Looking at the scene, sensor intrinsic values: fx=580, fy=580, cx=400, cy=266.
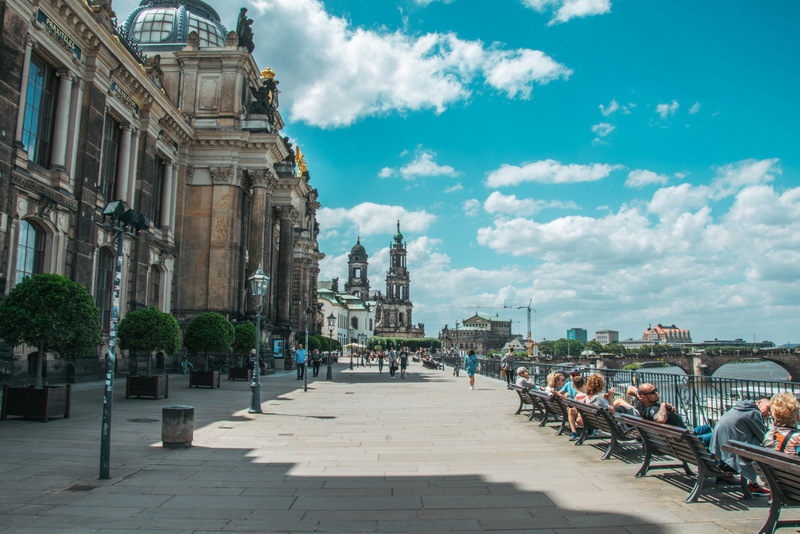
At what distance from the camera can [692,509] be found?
651 cm

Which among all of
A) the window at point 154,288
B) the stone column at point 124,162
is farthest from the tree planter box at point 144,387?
the window at point 154,288

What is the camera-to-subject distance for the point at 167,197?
32.8 m

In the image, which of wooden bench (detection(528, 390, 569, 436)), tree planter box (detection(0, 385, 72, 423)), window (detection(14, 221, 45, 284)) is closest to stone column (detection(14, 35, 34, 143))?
window (detection(14, 221, 45, 284))

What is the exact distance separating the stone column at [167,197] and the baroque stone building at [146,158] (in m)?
0.08

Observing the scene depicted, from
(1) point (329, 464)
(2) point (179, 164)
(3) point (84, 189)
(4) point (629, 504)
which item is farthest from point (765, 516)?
(2) point (179, 164)

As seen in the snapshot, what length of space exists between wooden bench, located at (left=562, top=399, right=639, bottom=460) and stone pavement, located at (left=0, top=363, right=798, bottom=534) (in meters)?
0.27

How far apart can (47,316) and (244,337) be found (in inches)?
698

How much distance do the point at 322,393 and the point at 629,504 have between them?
667 inches

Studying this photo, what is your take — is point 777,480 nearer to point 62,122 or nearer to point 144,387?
point 144,387

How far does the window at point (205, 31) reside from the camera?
144 feet

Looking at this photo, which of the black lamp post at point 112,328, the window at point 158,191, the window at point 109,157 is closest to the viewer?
the black lamp post at point 112,328

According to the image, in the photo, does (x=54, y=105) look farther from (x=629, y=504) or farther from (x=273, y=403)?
(x=629, y=504)

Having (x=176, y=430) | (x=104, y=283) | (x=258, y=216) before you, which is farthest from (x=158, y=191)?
(x=176, y=430)

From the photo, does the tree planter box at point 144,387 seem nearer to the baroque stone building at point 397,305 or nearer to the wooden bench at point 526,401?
the wooden bench at point 526,401
